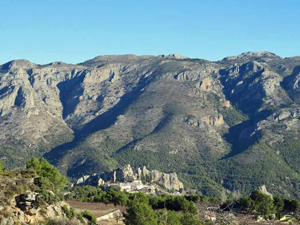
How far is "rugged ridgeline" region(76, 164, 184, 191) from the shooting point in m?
155

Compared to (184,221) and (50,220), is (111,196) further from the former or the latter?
(50,220)

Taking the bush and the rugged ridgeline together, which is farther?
the rugged ridgeline

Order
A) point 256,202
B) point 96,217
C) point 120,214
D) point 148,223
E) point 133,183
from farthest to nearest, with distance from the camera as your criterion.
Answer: point 133,183 → point 256,202 → point 120,214 → point 96,217 → point 148,223

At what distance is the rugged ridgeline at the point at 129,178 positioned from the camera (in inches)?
6102

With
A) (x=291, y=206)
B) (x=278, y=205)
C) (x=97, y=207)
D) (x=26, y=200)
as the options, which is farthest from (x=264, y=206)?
(x=26, y=200)

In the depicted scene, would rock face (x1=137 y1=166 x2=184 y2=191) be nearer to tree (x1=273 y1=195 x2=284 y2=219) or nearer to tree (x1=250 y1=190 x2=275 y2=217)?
tree (x1=273 y1=195 x2=284 y2=219)

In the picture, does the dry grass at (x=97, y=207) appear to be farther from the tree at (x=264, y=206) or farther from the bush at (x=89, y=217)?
the tree at (x=264, y=206)

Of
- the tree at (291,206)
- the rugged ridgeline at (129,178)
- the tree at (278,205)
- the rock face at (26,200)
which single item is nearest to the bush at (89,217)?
the rock face at (26,200)

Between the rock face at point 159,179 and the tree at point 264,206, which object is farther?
the rock face at point 159,179

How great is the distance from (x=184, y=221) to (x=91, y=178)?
105612mm

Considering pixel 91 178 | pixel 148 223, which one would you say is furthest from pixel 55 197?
pixel 91 178

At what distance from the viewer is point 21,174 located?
55.0m

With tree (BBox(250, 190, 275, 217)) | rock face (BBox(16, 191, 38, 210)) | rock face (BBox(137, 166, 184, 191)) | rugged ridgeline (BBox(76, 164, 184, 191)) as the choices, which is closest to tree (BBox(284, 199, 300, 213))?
tree (BBox(250, 190, 275, 217))

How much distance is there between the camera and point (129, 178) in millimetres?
157250
